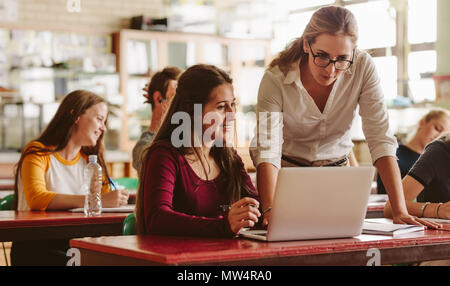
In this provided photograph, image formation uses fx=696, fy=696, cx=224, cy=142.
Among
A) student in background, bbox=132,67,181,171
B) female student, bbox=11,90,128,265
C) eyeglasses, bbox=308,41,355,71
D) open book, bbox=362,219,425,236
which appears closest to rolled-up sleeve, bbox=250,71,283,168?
eyeglasses, bbox=308,41,355,71

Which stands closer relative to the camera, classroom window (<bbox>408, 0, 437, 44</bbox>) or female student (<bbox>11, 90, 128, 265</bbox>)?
female student (<bbox>11, 90, 128, 265</bbox>)

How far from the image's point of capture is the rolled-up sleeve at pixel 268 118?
236 cm

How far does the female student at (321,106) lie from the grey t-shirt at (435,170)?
31 centimetres

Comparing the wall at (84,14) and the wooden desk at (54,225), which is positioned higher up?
the wall at (84,14)

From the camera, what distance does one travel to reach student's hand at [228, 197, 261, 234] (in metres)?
1.83

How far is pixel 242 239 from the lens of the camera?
1874mm

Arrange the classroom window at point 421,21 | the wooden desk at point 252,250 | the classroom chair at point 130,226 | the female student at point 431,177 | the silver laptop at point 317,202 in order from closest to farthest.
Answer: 1. the wooden desk at point 252,250
2. the silver laptop at point 317,202
3. the classroom chair at point 130,226
4. the female student at point 431,177
5. the classroom window at point 421,21

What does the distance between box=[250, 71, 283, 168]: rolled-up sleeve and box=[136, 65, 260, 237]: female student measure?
0.11m

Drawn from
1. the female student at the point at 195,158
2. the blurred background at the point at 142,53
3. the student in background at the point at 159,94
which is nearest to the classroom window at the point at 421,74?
the blurred background at the point at 142,53

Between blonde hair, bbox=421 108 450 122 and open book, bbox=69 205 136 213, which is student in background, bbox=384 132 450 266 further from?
blonde hair, bbox=421 108 450 122

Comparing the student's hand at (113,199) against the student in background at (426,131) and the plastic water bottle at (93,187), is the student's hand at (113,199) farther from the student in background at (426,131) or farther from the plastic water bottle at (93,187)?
the student in background at (426,131)

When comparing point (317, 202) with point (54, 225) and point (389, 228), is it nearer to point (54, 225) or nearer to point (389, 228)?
point (389, 228)
